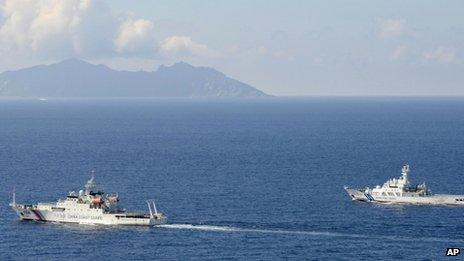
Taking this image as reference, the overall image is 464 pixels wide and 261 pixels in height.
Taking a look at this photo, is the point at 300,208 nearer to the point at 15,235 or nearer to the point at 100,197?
the point at 100,197

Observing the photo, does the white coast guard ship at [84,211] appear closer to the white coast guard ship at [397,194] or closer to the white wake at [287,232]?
the white wake at [287,232]

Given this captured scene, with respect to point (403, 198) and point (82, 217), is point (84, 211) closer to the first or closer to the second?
point (82, 217)

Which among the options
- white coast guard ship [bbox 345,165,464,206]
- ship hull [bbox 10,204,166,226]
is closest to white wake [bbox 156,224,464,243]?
ship hull [bbox 10,204,166,226]

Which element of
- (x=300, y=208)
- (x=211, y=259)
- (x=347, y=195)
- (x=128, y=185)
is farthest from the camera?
(x=128, y=185)

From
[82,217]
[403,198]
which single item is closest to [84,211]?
[82,217]

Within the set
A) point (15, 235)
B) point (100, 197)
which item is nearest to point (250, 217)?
point (100, 197)

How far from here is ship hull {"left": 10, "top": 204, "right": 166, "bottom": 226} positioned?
14975 centimetres

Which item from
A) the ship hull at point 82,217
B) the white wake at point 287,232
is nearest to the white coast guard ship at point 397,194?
the white wake at point 287,232

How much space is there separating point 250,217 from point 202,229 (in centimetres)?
1242

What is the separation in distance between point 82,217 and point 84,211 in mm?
1025

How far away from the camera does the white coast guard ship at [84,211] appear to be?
152m

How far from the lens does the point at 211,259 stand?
12681 cm

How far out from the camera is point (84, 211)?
153125 millimetres

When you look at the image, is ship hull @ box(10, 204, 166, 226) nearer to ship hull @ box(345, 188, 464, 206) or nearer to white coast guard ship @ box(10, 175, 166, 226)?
white coast guard ship @ box(10, 175, 166, 226)
